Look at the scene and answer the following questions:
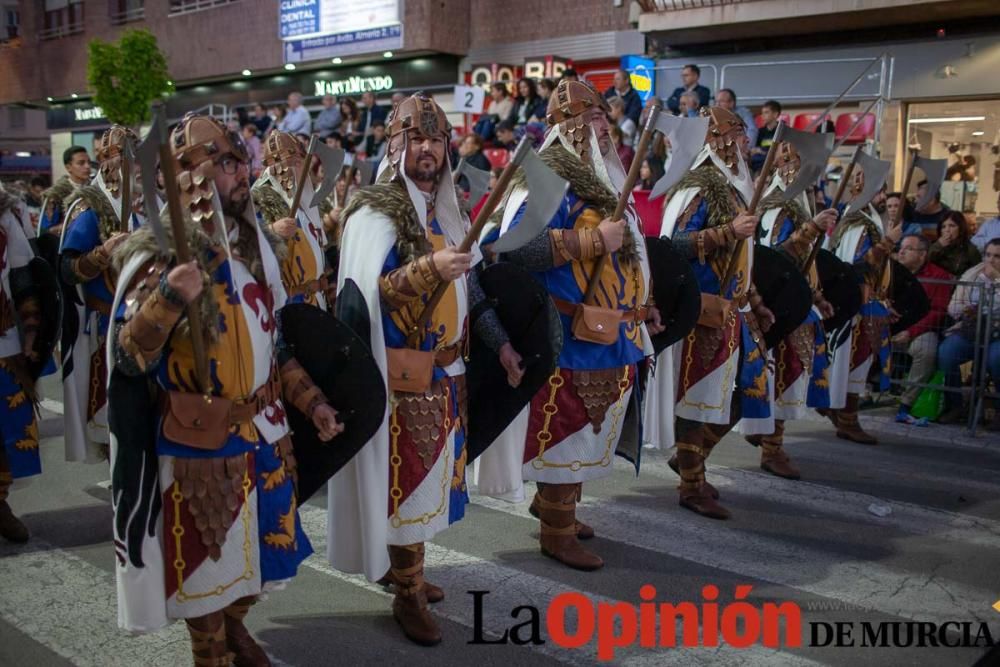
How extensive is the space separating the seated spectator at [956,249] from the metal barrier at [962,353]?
0.53 m

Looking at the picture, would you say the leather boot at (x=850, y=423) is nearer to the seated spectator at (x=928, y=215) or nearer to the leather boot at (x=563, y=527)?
the seated spectator at (x=928, y=215)

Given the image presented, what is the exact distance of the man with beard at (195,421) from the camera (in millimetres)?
2744

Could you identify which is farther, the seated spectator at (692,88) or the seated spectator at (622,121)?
the seated spectator at (692,88)

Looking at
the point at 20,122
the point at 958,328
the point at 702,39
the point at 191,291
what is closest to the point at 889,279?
the point at 958,328

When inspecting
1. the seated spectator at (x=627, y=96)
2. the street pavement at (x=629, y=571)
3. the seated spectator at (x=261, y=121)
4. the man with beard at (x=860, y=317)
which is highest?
the seated spectator at (x=261, y=121)

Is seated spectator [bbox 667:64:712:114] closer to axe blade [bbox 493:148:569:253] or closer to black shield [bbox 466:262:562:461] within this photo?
black shield [bbox 466:262:562:461]

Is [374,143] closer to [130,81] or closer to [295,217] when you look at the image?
[130,81]

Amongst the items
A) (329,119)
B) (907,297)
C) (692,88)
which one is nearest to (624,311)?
(907,297)

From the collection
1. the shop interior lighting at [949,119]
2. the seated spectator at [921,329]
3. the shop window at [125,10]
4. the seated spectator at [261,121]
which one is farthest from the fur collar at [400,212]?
the shop window at [125,10]

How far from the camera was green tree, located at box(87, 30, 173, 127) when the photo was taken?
4637 millimetres

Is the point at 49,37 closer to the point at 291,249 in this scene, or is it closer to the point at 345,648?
the point at 291,249

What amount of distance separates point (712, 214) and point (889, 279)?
3061mm

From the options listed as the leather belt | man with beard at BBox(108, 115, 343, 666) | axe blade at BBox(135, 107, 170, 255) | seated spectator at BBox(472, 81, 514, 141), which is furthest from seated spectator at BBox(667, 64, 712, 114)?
axe blade at BBox(135, 107, 170, 255)

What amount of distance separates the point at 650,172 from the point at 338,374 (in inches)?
311
